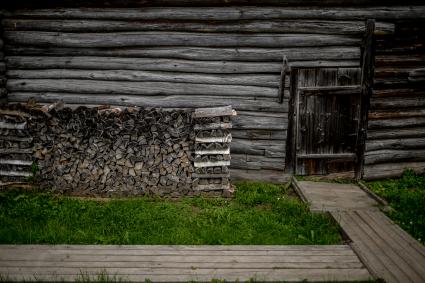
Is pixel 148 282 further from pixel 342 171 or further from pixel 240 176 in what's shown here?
pixel 342 171

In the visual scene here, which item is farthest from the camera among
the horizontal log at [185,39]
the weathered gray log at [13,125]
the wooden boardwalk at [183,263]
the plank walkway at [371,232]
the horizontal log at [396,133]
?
the horizontal log at [396,133]

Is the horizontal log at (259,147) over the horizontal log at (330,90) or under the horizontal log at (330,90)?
under

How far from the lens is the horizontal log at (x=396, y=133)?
25.9ft

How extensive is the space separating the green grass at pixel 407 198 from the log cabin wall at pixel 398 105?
0.25 meters

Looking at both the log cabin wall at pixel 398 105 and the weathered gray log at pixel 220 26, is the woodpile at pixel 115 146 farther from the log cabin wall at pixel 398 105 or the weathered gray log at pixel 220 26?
the log cabin wall at pixel 398 105

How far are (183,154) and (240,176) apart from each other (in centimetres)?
156

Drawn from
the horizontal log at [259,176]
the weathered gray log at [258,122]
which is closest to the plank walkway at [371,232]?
the horizontal log at [259,176]

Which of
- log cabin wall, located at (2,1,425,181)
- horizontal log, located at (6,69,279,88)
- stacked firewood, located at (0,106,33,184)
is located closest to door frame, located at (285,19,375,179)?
log cabin wall, located at (2,1,425,181)

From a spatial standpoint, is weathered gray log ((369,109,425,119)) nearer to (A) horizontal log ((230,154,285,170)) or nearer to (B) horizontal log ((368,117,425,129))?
(B) horizontal log ((368,117,425,129))

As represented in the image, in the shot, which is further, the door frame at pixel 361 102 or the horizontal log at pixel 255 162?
the horizontal log at pixel 255 162

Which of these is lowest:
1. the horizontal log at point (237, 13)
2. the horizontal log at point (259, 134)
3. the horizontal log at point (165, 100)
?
the horizontal log at point (259, 134)

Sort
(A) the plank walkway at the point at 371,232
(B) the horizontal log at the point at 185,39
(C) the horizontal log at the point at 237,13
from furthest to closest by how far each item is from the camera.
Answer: (B) the horizontal log at the point at 185,39
(C) the horizontal log at the point at 237,13
(A) the plank walkway at the point at 371,232

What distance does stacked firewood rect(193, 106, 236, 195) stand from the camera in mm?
6727

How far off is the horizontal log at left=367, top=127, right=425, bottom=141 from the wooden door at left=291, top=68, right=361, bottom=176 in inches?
14.1
